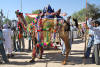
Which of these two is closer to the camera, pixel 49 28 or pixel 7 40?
pixel 49 28

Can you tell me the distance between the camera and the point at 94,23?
545 centimetres

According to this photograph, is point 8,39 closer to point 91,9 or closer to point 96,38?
point 96,38

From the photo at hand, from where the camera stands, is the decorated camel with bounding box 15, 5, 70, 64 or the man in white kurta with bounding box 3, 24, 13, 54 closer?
the decorated camel with bounding box 15, 5, 70, 64

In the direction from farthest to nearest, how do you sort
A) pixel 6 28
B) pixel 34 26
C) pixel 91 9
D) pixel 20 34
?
pixel 91 9, pixel 20 34, pixel 6 28, pixel 34 26

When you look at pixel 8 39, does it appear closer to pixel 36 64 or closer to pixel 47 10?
pixel 36 64

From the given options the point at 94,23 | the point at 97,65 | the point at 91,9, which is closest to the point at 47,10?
the point at 94,23

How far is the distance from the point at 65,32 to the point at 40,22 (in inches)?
43.1

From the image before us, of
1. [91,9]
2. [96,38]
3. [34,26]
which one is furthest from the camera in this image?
[91,9]

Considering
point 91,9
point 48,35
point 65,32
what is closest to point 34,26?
point 48,35

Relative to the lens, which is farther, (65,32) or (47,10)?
(47,10)

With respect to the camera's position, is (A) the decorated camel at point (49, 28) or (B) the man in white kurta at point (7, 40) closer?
(A) the decorated camel at point (49, 28)

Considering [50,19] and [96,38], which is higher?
[50,19]

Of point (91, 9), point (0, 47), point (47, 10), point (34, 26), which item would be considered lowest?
point (0, 47)

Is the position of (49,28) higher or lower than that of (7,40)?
higher
